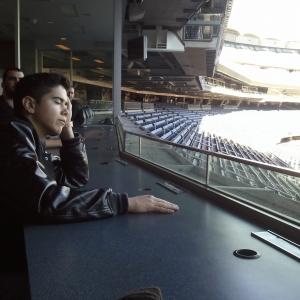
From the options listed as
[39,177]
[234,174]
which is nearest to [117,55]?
[234,174]

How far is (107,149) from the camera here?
156 inches

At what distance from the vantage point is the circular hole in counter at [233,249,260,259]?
4.03 ft

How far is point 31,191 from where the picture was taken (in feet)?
4.06

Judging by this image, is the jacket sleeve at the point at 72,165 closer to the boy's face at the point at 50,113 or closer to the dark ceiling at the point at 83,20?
the boy's face at the point at 50,113

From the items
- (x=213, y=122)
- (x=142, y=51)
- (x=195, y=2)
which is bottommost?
(x=213, y=122)

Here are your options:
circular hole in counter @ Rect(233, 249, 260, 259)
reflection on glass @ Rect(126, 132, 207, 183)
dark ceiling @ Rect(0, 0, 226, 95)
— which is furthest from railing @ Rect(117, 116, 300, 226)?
dark ceiling @ Rect(0, 0, 226, 95)

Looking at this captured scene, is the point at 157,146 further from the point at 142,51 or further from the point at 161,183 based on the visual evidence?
the point at 142,51

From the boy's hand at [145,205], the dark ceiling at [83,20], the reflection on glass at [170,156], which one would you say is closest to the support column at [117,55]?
the dark ceiling at [83,20]

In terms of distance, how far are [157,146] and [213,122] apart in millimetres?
31393

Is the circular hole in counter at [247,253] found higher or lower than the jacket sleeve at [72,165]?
lower

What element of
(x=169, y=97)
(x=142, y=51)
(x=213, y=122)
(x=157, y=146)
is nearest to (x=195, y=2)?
(x=142, y=51)

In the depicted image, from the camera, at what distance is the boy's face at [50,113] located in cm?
140

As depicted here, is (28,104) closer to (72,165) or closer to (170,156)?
(72,165)

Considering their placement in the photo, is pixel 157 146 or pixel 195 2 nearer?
pixel 157 146
